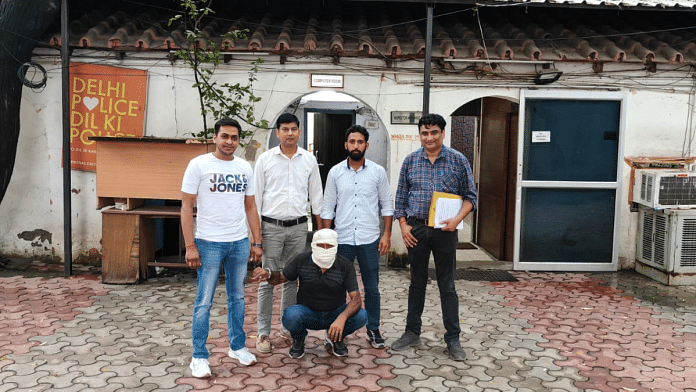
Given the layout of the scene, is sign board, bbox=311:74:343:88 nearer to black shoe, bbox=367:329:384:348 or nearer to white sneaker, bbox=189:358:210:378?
black shoe, bbox=367:329:384:348

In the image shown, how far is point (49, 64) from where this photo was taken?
8023mm

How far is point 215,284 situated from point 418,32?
17.5ft

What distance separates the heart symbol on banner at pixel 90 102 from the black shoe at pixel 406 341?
5.35 meters

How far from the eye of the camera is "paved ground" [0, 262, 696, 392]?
174 inches

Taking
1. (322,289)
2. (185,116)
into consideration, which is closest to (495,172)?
(185,116)

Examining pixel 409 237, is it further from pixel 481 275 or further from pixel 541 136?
pixel 541 136

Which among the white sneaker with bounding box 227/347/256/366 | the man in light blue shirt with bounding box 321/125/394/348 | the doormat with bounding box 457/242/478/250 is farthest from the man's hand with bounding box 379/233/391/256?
the doormat with bounding box 457/242/478/250

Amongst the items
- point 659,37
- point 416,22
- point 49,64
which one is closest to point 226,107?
point 49,64

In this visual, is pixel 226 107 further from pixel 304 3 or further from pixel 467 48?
pixel 467 48

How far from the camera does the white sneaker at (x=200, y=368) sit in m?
4.41

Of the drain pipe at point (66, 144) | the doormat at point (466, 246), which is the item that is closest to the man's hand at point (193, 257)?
the drain pipe at point (66, 144)

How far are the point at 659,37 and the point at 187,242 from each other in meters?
7.63

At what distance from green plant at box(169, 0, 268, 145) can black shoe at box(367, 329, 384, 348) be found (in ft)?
10.9

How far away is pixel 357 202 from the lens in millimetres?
5020
